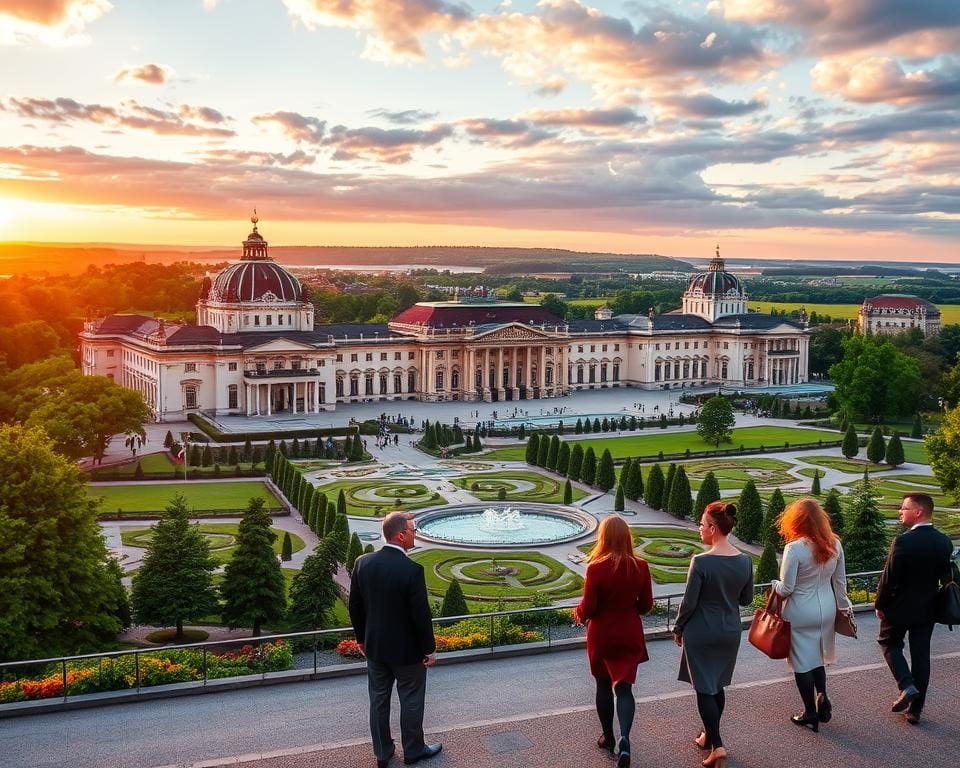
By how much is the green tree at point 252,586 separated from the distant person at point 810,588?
770 inches

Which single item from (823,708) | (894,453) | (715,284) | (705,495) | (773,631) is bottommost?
(894,453)

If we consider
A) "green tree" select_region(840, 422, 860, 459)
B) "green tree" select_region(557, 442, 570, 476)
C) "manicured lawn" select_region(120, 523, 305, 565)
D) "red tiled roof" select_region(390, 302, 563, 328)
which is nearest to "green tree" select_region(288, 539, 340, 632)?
"manicured lawn" select_region(120, 523, 305, 565)

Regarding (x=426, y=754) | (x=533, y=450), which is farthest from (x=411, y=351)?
(x=426, y=754)

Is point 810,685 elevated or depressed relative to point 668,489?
elevated

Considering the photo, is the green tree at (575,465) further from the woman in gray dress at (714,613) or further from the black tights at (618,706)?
the woman in gray dress at (714,613)

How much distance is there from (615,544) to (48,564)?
19.2 meters

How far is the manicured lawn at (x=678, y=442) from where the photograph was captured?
6812 cm

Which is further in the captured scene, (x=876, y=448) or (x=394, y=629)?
(x=876, y=448)

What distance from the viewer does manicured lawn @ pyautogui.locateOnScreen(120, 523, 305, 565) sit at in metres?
41.7

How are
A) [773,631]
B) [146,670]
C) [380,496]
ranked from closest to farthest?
1. [773,631]
2. [146,670]
3. [380,496]

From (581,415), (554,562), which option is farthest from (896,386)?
(554,562)

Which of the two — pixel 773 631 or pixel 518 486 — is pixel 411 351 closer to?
pixel 518 486

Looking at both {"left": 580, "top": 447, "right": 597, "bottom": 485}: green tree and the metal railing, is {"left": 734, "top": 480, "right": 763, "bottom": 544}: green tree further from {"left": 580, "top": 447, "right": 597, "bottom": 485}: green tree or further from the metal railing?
the metal railing

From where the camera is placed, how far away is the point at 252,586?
29453 millimetres
